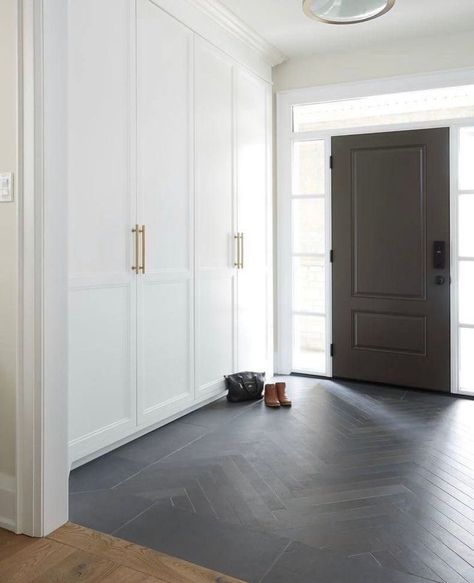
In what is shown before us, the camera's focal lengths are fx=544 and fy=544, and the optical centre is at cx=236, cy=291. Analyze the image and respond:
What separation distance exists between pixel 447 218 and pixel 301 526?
9.54ft

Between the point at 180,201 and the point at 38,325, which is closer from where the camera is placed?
the point at 38,325

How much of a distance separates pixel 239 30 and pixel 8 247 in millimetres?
2796

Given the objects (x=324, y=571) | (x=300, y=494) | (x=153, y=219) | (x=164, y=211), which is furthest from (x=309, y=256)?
(x=324, y=571)

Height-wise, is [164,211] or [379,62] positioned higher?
[379,62]

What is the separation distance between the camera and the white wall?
4191 mm

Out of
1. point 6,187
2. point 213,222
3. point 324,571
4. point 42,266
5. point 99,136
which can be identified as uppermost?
point 99,136

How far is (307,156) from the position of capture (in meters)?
4.78

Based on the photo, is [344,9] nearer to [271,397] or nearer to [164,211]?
[164,211]

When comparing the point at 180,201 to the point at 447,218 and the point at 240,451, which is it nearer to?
the point at 240,451

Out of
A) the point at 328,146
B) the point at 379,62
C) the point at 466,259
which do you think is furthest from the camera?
the point at 328,146

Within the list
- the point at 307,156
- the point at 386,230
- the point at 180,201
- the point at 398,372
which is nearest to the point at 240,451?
the point at 180,201

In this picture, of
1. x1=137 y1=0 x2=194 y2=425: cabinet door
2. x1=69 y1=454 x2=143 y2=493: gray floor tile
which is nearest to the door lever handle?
x1=137 y1=0 x2=194 y2=425: cabinet door

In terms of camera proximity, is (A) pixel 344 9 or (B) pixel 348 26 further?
(B) pixel 348 26

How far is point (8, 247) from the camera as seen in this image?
2121mm
